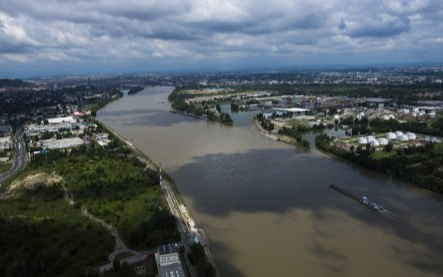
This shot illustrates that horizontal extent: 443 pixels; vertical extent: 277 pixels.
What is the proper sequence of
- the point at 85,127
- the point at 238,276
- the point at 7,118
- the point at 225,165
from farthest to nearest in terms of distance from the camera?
the point at 7,118 < the point at 85,127 < the point at 225,165 < the point at 238,276

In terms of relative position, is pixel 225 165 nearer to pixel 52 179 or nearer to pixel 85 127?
pixel 52 179

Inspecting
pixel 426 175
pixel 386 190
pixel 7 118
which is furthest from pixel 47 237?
pixel 7 118

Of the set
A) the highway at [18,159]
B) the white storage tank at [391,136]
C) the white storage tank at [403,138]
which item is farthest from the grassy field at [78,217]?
the white storage tank at [403,138]

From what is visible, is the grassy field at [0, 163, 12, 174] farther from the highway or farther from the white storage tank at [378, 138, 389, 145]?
the white storage tank at [378, 138, 389, 145]

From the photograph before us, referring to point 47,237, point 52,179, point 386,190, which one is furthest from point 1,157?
point 386,190

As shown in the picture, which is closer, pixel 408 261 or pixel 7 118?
pixel 408 261

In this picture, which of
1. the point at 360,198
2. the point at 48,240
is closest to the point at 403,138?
the point at 360,198

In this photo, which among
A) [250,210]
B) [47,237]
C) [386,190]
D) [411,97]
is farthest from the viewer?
[411,97]
